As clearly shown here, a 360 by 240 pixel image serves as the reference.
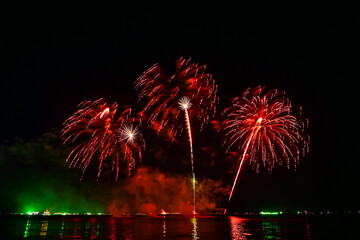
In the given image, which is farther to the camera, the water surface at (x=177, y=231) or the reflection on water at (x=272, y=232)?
the water surface at (x=177, y=231)

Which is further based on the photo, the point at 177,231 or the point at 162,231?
the point at 162,231

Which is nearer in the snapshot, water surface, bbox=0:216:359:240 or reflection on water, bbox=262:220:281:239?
reflection on water, bbox=262:220:281:239

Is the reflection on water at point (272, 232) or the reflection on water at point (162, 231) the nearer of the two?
the reflection on water at point (162, 231)

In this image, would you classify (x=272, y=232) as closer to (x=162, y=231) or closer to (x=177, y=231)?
(x=177, y=231)

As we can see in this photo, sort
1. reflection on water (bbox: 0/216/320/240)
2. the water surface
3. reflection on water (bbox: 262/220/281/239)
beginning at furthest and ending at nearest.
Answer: the water surface < reflection on water (bbox: 262/220/281/239) < reflection on water (bbox: 0/216/320/240)

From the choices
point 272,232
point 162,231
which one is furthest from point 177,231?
point 272,232

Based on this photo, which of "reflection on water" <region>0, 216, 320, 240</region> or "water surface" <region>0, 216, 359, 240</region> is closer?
"reflection on water" <region>0, 216, 320, 240</region>

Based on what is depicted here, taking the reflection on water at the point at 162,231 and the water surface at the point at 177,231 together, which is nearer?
the reflection on water at the point at 162,231

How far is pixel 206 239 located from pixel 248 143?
18.3 metres

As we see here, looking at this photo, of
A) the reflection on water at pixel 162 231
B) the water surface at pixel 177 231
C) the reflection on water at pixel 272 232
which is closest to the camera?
the reflection on water at pixel 162 231

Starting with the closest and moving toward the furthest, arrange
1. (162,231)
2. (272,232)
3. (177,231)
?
(272,232) → (177,231) → (162,231)

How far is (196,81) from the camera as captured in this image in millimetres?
34844

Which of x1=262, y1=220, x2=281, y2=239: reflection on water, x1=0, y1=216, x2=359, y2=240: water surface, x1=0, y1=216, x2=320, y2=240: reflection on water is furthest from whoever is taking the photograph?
x1=0, y1=216, x2=359, y2=240: water surface

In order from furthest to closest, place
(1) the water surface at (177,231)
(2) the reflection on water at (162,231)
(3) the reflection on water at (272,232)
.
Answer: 1. (1) the water surface at (177,231)
2. (3) the reflection on water at (272,232)
3. (2) the reflection on water at (162,231)
